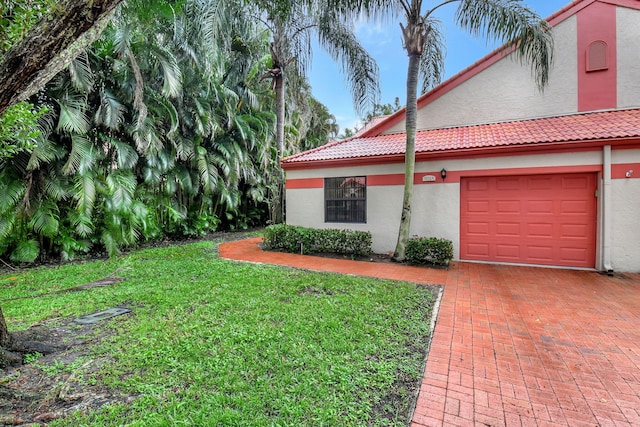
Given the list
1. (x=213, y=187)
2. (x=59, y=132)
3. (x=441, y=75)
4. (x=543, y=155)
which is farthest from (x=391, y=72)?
(x=59, y=132)

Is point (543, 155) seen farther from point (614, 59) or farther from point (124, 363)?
point (124, 363)

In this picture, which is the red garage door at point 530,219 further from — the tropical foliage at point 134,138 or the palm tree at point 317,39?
the tropical foliage at point 134,138

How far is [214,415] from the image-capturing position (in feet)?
7.48

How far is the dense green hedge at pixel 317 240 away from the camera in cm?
848

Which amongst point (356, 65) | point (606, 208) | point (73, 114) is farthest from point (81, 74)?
point (606, 208)

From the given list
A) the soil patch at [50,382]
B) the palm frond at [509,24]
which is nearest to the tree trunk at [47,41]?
the soil patch at [50,382]

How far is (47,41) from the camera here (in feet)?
6.41

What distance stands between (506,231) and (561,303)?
317 cm

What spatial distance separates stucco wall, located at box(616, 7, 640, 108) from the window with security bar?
789 centimetres

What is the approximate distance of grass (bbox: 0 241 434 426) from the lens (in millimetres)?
2375

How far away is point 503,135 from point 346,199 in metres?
4.90

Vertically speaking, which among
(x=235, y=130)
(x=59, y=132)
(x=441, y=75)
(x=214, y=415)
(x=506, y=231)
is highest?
(x=441, y=75)

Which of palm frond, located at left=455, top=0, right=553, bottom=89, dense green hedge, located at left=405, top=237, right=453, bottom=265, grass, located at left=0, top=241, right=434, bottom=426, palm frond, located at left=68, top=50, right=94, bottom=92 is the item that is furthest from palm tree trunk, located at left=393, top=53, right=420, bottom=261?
palm frond, located at left=68, top=50, right=94, bottom=92

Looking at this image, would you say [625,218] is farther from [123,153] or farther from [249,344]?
[123,153]
